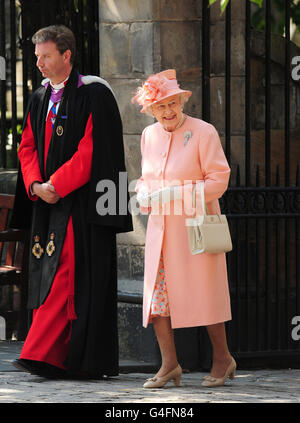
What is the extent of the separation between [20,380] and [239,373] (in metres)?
1.59

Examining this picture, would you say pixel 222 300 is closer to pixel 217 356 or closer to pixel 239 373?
pixel 217 356

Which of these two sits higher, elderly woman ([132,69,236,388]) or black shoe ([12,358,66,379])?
elderly woman ([132,69,236,388])

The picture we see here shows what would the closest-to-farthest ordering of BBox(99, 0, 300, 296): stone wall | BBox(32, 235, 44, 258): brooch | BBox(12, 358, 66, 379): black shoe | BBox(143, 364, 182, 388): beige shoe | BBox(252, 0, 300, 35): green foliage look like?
BBox(143, 364, 182, 388): beige shoe → BBox(12, 358, 66, 379): black shoe → BBox(32, 235, 44, 258): brooch → BBox(99, 0, 300, 296): stone wall → BBox(252, 0, 300, 35): green foliage

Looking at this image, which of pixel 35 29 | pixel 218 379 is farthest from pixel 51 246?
pixel 35 29

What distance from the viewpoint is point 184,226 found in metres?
6.90

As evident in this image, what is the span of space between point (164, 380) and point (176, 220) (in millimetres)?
952

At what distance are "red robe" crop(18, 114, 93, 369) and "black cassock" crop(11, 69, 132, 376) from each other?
1.5 inches

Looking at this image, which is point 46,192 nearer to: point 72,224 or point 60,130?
point 72,224

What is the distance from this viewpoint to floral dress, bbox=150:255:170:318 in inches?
270

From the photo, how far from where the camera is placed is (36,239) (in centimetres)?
734

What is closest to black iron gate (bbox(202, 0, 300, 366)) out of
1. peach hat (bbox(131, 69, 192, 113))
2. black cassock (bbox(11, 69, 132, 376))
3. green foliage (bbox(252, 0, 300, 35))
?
black cassock (bbox(11, 69, 132, 376))

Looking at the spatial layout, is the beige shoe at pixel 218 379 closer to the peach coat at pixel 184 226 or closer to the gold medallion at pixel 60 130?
the peach coat at pixel 184 226

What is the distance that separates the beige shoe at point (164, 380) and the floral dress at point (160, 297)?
0.35 m

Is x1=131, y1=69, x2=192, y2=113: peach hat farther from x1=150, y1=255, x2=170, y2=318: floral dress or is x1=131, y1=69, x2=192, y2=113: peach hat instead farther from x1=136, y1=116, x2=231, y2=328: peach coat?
x1=150, y1=255, x2=170, y2=318: floral dress
